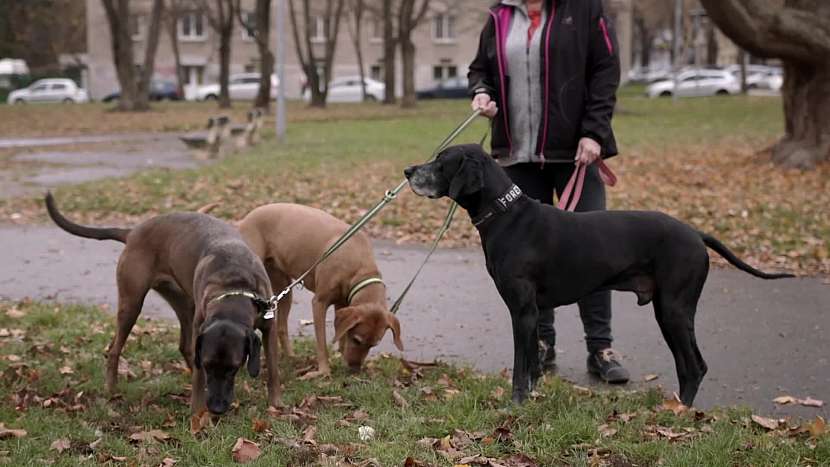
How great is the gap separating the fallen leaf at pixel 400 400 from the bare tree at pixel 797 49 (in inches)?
415

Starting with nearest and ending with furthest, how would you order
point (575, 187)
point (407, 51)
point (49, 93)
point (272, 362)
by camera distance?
point (272, 362)
point (575, 187)
point (407, 51)
point (49, 93)

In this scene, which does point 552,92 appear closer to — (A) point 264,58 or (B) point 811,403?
(B) point 811,403

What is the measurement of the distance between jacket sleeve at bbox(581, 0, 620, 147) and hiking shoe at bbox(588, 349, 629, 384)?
4.23 feet

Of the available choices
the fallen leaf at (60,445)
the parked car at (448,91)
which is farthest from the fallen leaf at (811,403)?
the parked car at (448,91)

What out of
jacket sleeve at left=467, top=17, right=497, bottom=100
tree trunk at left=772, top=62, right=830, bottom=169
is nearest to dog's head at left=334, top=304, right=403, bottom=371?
jacket sleeve at left=467, top=17, right=497, bottom=100

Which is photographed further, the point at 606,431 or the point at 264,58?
the point at 264,58

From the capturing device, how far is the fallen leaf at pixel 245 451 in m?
4.59

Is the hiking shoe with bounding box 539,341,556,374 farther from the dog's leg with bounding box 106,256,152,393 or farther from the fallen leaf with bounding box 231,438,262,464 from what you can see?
the dog's leg with bounding box 106,256,152,393

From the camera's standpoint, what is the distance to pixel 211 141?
20.9 meters

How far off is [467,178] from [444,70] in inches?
2690

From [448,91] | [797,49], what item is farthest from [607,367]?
[448,91]

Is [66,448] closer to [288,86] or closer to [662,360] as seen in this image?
[662,360]

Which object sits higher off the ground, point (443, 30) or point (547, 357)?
point (443, 30)

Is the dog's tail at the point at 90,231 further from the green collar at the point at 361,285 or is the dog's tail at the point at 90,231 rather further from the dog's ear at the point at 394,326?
the dog's ear at the point at 394,326
